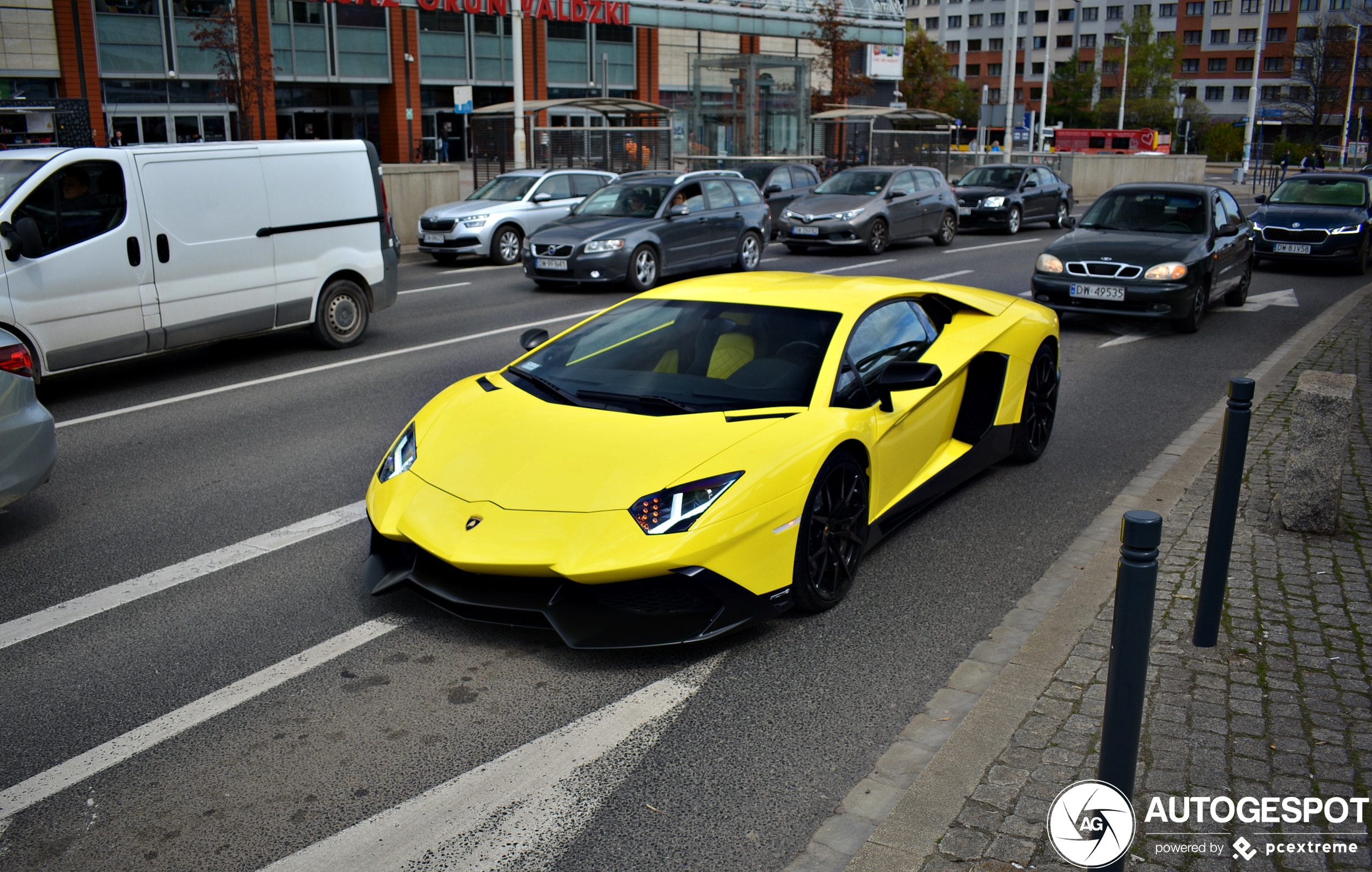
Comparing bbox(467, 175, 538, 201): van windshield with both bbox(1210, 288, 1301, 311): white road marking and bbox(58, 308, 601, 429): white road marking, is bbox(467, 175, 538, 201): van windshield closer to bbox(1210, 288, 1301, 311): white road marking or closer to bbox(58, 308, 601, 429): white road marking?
bbox(58, 308, 601, 429): white road marking

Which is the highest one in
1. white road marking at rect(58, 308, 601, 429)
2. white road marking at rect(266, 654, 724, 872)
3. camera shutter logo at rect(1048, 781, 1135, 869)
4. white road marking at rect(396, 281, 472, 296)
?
camera shutter logo at rect(1048, 781, 1135, 869)

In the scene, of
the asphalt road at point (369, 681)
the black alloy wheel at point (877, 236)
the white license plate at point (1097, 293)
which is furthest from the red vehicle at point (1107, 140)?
the asphalt road at point (369, 681)

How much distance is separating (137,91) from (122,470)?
124ft

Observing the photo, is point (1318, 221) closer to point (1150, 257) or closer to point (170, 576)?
point (1150, 257)

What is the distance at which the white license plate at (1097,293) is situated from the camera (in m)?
12.2

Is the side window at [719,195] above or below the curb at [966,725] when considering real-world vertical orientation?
above

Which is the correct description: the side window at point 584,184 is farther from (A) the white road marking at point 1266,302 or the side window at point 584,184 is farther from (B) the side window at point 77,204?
(B) the side window at point 77,204

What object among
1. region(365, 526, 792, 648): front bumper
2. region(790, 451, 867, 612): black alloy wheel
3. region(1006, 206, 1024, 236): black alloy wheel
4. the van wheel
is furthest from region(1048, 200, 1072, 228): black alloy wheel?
region(365, 526, 792, 648): front bumper

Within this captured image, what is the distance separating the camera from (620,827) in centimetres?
346

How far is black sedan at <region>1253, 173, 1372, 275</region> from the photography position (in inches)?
715

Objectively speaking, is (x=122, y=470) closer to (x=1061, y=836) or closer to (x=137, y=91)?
(x=1061, y=836)

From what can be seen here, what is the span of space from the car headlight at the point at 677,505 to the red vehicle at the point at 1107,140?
2455 inches

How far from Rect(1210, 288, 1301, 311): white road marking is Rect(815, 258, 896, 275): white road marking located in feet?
18.2

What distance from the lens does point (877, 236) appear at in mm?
21016
